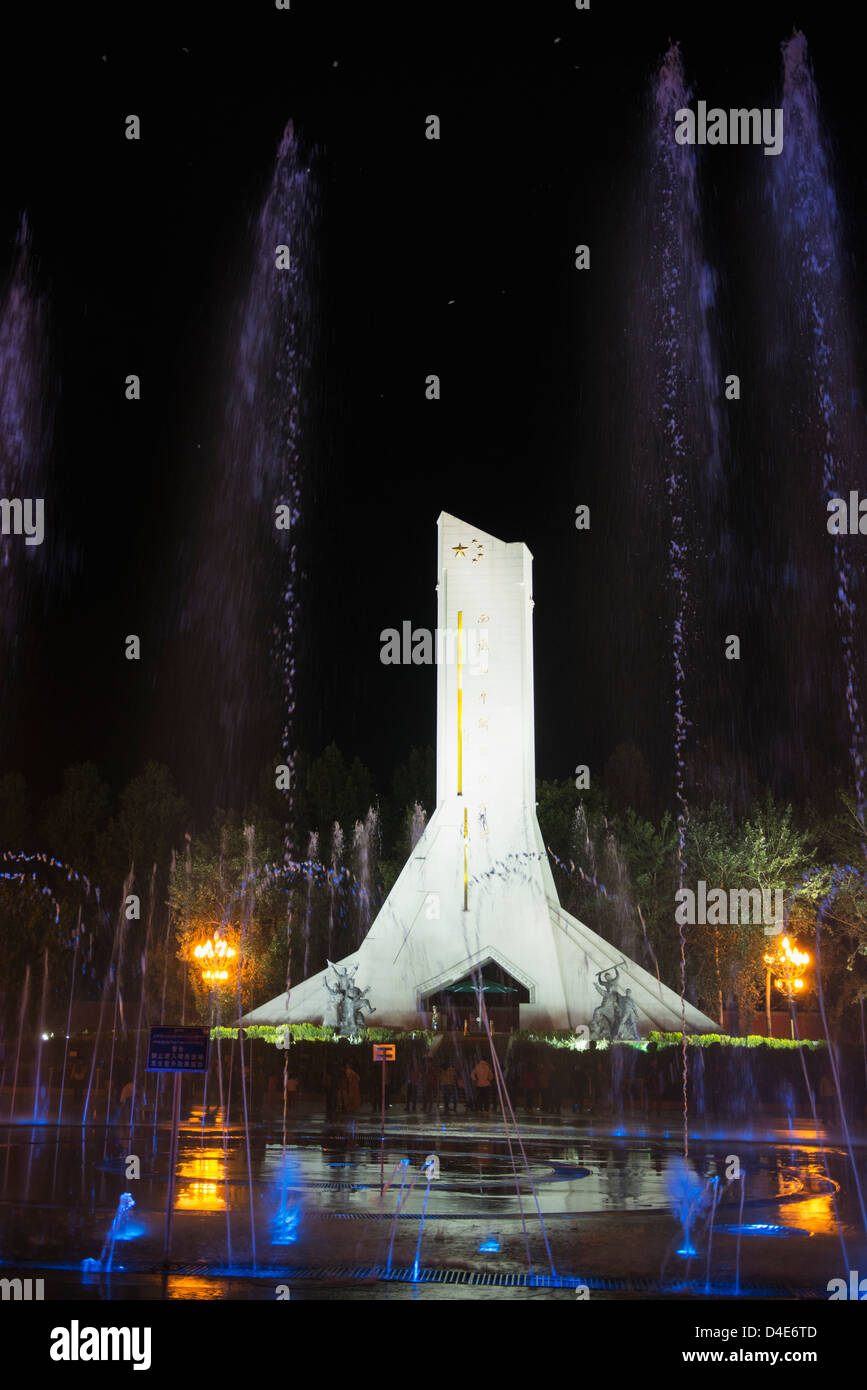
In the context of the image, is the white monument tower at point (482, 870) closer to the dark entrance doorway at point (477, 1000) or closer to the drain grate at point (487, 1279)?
the dark entrance doorway at point (477, 1000)

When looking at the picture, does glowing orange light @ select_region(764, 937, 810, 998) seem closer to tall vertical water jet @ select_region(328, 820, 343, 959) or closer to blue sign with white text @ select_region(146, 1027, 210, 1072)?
tall vertical water jet @ select_region(328, 820, 343, 959)

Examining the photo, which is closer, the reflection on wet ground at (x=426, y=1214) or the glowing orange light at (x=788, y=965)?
the reflection on wet ground at (x=426, y=1214)

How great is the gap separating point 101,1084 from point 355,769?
114ft

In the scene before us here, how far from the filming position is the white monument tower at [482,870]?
40.2 metres

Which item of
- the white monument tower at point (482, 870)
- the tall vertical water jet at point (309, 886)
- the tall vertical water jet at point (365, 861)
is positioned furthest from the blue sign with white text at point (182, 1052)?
the tall vertical water jet at point (365, 861)

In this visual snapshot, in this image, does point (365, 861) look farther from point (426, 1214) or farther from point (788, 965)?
point (426, 1214)

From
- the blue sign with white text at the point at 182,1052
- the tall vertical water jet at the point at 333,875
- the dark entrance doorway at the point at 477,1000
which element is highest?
the tall vertical water jet at the point at 333,875

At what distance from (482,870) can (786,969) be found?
10.4 meters

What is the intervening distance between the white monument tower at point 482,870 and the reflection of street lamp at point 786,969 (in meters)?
2.88

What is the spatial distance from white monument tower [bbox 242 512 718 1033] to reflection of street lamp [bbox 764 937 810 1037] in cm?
288

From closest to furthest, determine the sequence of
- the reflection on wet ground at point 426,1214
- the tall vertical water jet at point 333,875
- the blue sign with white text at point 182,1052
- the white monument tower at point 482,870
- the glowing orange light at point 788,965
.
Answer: the reflection on wet ground at point 426,1214 < the blue sign with white text at point 182,1052 < the glowing orange light at point 788,965 < the white monument tower at point 482,870 < the tall vertical water jet at point 333,875

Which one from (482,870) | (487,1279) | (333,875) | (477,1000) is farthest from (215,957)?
(487,1279)

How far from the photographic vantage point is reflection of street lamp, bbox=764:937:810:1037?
109 feet
